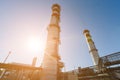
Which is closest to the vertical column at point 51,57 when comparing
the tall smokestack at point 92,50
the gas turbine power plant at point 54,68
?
the gas turbine power plant at point 54,68

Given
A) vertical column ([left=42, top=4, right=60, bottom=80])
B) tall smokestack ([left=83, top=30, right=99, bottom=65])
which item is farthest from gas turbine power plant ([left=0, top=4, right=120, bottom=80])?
tall smokestack ([left=83, top=30, right=99, bottom=65])

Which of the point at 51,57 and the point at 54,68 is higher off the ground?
the point at 51,57

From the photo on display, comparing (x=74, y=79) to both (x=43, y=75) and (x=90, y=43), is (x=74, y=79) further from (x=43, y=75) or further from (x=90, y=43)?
(x=90, y=43)

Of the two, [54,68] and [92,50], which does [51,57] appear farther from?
[92,50]

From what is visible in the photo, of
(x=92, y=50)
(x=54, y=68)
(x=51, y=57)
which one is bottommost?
(x=54, y=68)

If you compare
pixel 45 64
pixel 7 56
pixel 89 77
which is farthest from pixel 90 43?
pixel 7 56

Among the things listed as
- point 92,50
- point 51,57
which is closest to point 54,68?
point 51,57

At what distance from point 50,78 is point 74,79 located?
2.81m

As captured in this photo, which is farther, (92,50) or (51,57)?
(92,50)

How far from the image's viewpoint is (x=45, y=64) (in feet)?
37.1

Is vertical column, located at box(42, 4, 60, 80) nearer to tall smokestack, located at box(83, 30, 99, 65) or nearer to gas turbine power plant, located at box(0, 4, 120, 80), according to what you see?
gas turbine power plant, located at box(0, 4, 120, 80)

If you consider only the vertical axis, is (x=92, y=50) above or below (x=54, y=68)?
above

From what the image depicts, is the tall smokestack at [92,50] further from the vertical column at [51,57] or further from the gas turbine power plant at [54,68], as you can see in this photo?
the vertical column at [51,57]

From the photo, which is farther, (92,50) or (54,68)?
(92,50)
